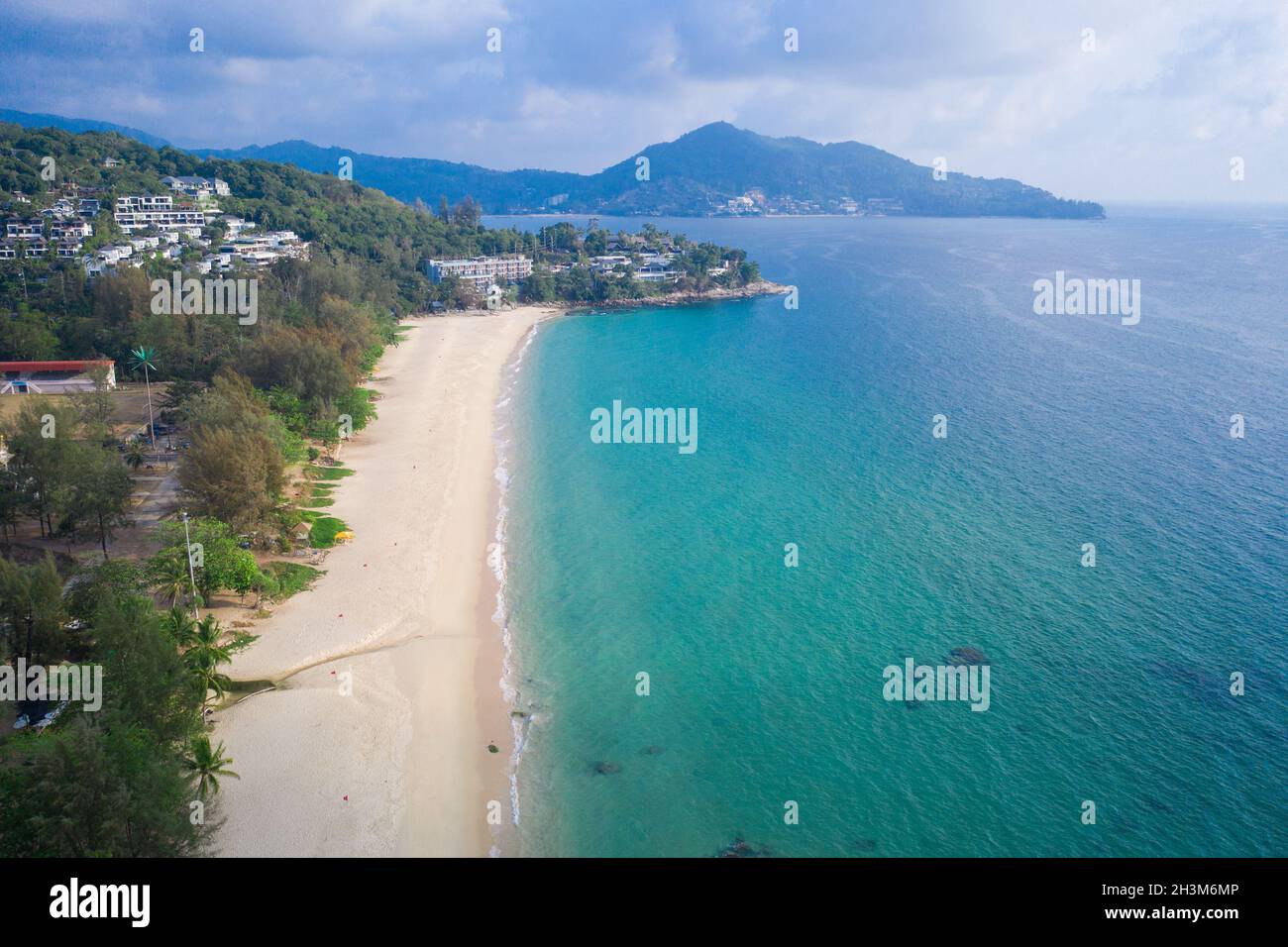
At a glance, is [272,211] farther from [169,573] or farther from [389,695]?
[389,695]

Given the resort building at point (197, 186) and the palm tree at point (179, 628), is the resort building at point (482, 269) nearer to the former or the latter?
the resort building at point (197, 186)

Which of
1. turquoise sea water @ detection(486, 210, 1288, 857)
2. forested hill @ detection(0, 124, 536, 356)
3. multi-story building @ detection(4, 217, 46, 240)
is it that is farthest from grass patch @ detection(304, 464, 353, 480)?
multi-story building @ detection(4, 217, 46, 240)

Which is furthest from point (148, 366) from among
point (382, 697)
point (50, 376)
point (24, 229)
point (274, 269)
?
point (24, 229)

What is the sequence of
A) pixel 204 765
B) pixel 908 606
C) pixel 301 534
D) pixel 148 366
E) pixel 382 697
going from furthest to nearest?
pixel 148 366, pixel 301 534, pixel 908 606, pixel 382 697, pixel 204 765

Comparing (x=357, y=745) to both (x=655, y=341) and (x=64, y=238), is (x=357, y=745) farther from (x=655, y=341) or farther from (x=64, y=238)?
(x=64, y=238)

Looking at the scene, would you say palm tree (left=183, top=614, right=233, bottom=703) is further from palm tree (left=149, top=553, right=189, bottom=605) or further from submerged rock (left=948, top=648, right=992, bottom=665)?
submerged rock (left=948, top=648, right=992, bottom=665)

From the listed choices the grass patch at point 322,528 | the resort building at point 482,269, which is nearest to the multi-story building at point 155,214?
the resort building at point 482,269
